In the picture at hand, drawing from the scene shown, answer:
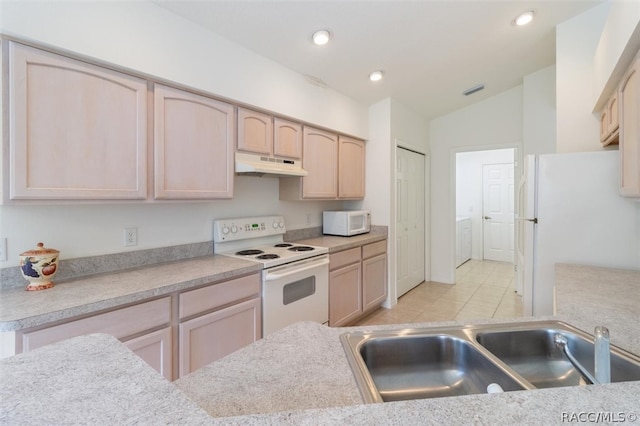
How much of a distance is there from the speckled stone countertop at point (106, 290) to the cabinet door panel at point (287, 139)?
1.04 meters

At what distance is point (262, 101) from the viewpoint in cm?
236

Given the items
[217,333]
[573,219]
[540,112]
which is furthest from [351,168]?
[540,112]

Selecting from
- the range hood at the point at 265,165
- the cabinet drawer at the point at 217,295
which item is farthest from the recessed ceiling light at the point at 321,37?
the cabinet drawer at the point at 217,295

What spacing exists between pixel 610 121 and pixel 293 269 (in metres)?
2.37

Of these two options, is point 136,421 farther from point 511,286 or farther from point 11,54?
point 511,286

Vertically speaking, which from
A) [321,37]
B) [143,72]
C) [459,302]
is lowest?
[459,302]

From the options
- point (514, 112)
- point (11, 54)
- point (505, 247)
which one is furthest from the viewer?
point (505, 247)

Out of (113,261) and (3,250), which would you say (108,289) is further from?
(3,250)

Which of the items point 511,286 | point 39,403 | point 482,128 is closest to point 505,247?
point 511,286

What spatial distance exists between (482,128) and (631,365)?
3.95 m

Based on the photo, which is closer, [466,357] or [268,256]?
[466,357]

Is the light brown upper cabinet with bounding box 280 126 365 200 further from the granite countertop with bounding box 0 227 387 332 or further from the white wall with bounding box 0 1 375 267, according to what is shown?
the granite countertop with bounding box 0 227 387 332

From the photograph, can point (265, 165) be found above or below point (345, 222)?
above

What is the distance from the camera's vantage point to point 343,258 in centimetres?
286
